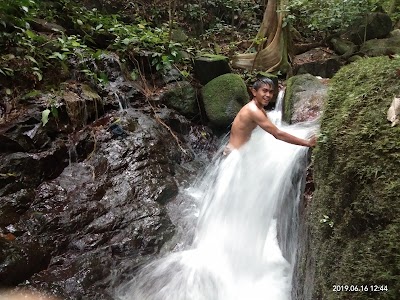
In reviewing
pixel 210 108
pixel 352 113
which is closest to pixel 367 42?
pixel 210 108

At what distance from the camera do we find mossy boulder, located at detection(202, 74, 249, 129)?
24.0 feet

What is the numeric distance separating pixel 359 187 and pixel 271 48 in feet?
27.7

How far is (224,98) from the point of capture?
7.38 metres

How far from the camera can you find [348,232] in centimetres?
204

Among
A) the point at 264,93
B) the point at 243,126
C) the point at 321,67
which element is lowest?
the point at 243,126

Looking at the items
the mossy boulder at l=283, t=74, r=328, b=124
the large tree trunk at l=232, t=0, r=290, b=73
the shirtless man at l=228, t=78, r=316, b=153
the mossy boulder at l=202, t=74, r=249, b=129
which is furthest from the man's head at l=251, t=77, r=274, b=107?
the large tree trunk at l=232, t=0, r=290, b=73

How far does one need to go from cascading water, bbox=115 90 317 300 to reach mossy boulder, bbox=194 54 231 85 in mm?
3265

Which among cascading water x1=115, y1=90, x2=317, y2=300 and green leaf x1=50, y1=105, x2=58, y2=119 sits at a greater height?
green leaf x1=50, y1=105, x2=58, y2=119

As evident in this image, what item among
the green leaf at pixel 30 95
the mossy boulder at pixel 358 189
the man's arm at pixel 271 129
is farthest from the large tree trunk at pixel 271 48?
the mossy boulder at pixel 358 189

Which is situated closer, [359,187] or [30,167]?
[359,187]

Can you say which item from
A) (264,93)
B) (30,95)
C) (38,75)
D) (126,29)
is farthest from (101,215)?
(126,29)

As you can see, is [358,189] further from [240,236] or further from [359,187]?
[240,236]

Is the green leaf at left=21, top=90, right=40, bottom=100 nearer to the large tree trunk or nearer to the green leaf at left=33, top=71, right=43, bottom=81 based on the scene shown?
the green leaf at left=33, top=71, right=43, bottom=81

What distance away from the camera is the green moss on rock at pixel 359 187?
1701mm
